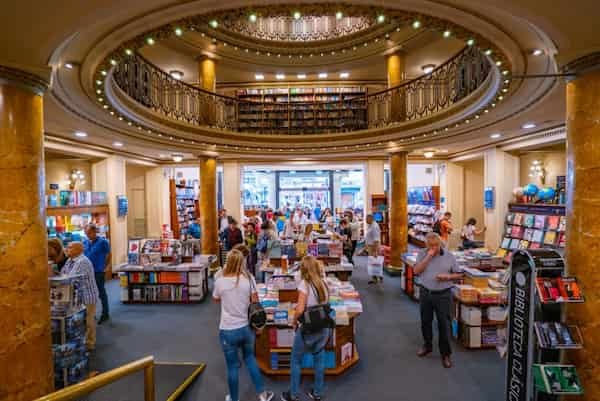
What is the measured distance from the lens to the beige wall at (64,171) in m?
9.62

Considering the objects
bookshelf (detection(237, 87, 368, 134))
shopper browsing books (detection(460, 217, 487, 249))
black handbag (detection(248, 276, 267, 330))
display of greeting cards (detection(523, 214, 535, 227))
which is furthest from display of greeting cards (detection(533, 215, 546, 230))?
black handbag (detection(248, 276, 267, 330))

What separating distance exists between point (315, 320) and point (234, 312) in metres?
0.79

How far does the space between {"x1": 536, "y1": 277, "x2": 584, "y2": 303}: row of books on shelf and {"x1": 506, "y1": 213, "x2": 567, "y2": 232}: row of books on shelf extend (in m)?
5.11

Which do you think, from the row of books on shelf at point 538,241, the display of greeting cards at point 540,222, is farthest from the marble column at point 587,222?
the display of greeting cards at point 540,222

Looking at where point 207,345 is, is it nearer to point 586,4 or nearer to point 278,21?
point 586,4

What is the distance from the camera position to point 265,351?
4395 millimetres

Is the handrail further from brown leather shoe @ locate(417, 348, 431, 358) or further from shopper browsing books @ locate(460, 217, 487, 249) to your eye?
shopper browsing books @ locate(460, 217, 487, 249)

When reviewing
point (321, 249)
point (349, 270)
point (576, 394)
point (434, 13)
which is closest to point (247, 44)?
point (321, 249)

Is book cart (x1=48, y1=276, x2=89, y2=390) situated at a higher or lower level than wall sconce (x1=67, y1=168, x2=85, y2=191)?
lower

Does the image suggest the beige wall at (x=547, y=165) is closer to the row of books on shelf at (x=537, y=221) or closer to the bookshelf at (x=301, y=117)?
the row of books on shelf at (x=537, y=221)

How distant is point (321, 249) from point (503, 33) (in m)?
→ 4.83

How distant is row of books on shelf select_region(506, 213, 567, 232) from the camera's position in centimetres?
765

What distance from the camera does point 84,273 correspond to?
4.87 meters

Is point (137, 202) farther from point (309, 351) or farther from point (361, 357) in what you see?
point (309, 351)
